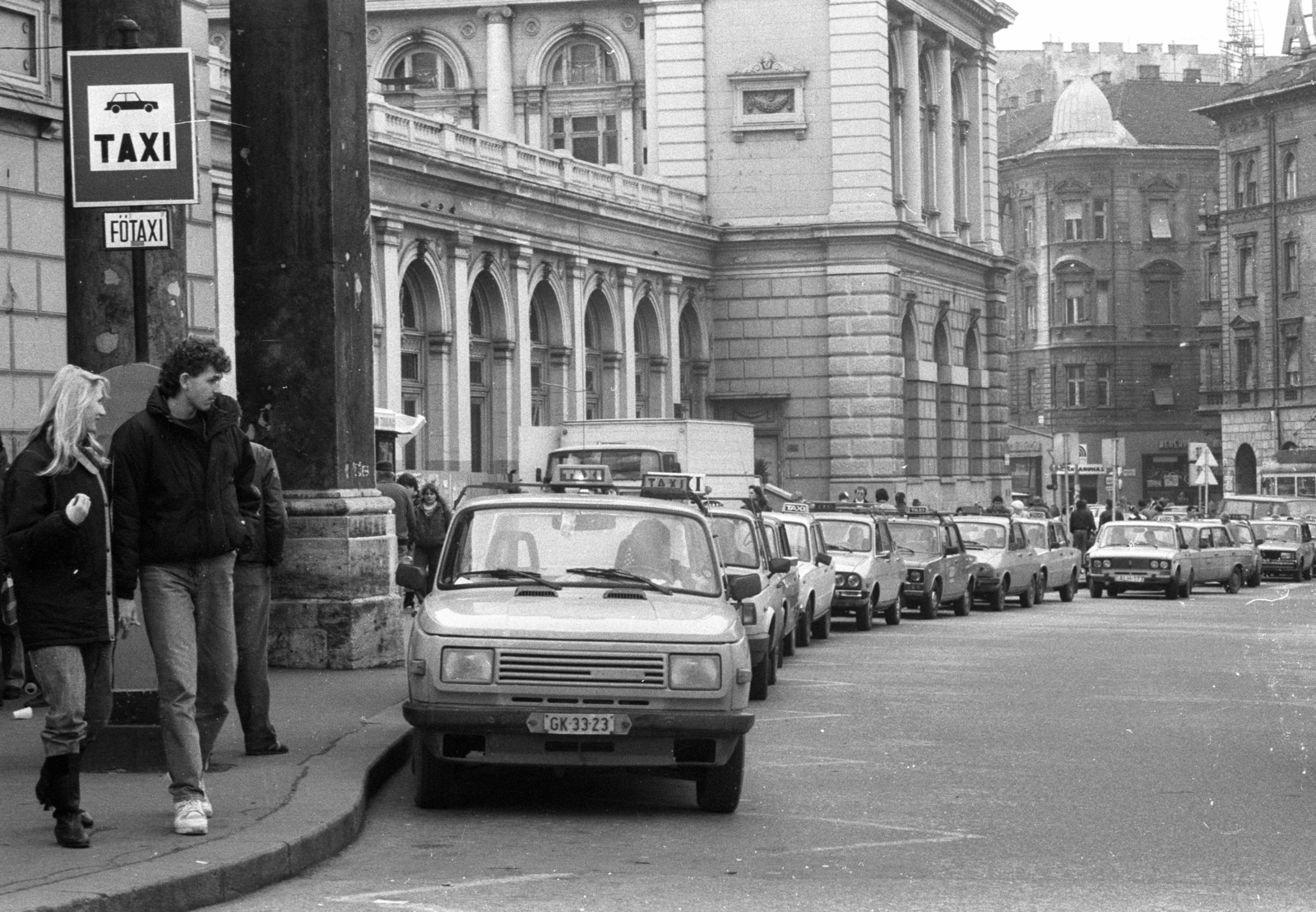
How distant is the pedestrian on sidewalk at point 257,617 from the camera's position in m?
13.0

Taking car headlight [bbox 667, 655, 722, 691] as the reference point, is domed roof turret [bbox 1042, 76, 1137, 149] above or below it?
above

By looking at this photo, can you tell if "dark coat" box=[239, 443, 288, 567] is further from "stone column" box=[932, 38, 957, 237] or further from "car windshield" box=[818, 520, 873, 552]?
"stone column" box=[932, 38, 957, 237]

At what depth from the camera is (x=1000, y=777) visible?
548 inches

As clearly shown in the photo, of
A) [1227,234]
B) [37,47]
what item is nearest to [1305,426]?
[1227,234]

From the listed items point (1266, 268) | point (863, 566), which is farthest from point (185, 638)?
point (1266, 268)

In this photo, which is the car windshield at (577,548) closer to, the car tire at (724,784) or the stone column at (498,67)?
the car tire at (724,784)

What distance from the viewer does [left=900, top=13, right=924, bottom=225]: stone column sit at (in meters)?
67.6

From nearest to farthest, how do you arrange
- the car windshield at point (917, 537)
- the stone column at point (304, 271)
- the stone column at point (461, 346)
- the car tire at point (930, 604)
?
the stone column at point (304, 271) < the car tire at point (930, 604) < the car windshield at point (917, 537) < the stone column at point (461, 346)

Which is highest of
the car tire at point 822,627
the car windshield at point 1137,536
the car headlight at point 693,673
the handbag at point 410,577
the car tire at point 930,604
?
the handbag at point 410,577

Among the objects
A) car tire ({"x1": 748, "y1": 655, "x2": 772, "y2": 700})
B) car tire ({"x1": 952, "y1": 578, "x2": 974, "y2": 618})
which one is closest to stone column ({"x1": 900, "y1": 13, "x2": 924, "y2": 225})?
car tire ({"x1": 952, "y1": 578, "x2": 974, "y2": 618})

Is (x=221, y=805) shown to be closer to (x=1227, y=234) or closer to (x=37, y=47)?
(x=37, y=47)

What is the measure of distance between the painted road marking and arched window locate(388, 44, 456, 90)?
54.6 metres

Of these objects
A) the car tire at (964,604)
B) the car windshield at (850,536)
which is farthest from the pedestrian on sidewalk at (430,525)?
the car tire at (964,604)

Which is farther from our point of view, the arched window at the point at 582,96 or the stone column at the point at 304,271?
the arched window at the point at 582,96
